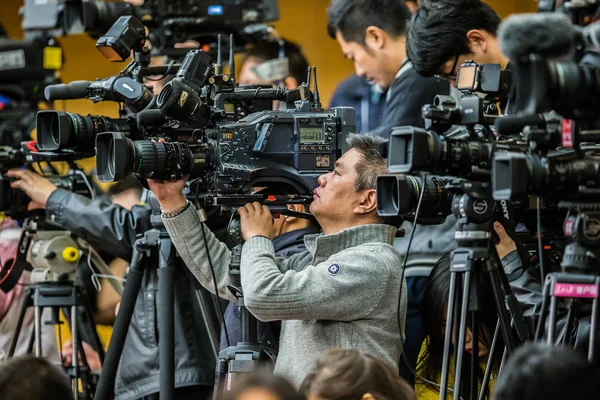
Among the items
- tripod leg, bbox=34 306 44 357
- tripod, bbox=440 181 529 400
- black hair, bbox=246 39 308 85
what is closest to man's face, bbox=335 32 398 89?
black hair, bbox=246 39 308 85

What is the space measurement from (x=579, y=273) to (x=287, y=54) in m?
3.09

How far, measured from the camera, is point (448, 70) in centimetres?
408

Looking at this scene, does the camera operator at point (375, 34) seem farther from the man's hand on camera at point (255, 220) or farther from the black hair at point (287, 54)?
the man's hand on camera at point (255, 220)

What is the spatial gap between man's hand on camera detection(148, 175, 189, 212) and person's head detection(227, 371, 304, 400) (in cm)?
152

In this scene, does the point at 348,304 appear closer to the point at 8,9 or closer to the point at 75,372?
the point at 75,372

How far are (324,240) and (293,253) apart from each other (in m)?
0.35

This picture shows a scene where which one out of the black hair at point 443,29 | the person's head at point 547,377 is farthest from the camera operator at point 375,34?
the person's head at point 547,377

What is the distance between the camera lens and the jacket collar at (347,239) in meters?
3.50

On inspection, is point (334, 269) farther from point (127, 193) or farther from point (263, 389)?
point (127, 193)

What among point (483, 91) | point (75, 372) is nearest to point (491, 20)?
point (483, 91)

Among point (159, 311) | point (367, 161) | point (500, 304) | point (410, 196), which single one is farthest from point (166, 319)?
point (500, 304)

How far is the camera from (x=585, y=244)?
2.71 metres

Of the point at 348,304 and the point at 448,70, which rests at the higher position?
the point at 448,70

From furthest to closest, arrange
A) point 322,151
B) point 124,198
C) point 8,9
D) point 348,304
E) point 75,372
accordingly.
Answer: point 8,9
point 124,198
point 75,372
point 322,151
point 348,304
